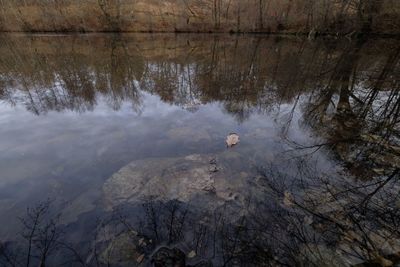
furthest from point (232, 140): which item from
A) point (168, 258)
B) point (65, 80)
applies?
point (65, 80)

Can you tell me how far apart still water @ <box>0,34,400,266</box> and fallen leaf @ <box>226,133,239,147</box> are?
0.17m

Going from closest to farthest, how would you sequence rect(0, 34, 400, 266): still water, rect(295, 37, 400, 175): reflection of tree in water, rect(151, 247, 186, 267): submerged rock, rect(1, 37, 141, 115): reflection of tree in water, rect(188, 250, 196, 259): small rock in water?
rect(151, 247, 186, 267): submerged rock < rect(188, 250, 196, 259): small rock in water < rect(0, 34, 400, 266): still water < rect(295, 37, 400, 175): reflection of tree in water < rect(1, 37, 141, 115): reflection of tree in water

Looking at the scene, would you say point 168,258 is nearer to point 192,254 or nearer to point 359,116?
point 192,254

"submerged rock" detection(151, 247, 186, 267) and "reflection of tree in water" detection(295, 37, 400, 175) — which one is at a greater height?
"reflection of tree in water" detection(295, 37, 400, 175)

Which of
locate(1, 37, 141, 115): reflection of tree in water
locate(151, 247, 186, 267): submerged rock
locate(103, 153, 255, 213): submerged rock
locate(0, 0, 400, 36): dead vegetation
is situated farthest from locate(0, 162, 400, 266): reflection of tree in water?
locate(0, 0, 400, 36): dead vegetation

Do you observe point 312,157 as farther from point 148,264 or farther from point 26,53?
point 26,53

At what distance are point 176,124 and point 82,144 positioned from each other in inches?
120

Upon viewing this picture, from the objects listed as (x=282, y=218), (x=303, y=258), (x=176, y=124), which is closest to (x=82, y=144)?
(x=176, y=124)

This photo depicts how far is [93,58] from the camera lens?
1895 cm

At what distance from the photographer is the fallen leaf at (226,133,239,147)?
22.6 ft

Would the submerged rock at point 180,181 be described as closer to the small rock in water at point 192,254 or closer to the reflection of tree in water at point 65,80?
the small rock in water at point 192,254

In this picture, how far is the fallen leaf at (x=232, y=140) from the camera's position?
689 cm

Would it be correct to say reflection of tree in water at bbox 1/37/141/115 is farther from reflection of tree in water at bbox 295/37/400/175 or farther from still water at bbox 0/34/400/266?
reflection of tree in water at bbox 295/37/400/175

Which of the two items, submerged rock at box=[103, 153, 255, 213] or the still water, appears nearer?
the still water
